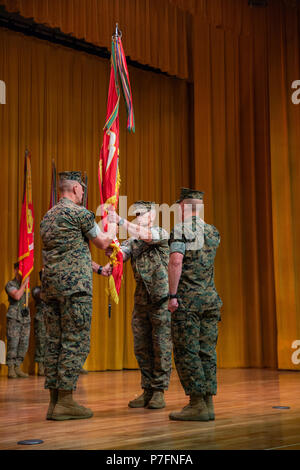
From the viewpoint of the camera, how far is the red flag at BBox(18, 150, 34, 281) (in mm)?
7168

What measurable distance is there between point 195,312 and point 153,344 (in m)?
0.81

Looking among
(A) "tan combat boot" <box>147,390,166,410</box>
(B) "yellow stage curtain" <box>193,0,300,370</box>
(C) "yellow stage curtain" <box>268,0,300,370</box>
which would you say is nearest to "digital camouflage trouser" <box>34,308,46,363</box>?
(B) "yellow stage curtain" <box>193,0,300,370</box>

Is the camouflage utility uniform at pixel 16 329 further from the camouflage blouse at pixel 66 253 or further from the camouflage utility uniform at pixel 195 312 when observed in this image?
the camouflage utility uniform at pixel 195 312

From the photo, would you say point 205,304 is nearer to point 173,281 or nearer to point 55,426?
point 173,281

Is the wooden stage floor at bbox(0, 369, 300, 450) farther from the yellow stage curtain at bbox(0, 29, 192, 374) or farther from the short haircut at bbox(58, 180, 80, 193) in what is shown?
the yellow stage curtain at bbox(0, 29, 192, 374)

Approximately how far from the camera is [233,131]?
30.8 feet

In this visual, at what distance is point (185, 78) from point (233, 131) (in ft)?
3.56

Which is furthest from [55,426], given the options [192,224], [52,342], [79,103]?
[79,103]

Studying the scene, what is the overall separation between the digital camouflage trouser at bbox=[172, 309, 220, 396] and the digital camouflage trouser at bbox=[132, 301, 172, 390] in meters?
0.63

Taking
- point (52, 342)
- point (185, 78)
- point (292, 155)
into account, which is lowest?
point (52, 342)

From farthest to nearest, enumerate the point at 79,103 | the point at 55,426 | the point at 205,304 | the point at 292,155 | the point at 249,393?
the point at 79,103
the point at 292,155
the point at 249,393
the point at 205,304
the point at 55,426

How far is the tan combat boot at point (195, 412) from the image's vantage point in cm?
373

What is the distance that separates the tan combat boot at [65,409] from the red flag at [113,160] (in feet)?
2.27

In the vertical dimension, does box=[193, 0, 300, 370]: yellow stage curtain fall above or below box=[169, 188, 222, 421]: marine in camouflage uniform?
above
